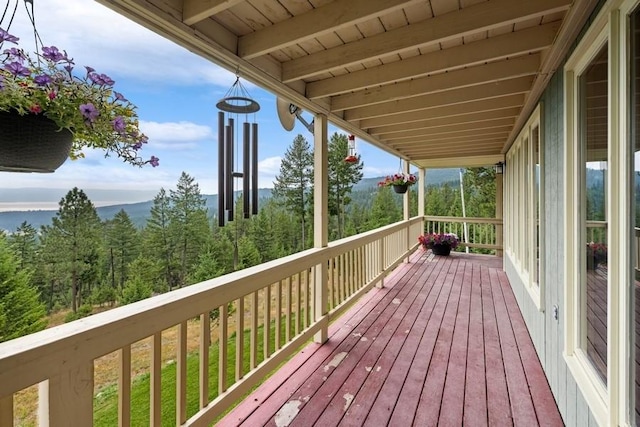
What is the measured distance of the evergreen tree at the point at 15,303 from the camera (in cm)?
703

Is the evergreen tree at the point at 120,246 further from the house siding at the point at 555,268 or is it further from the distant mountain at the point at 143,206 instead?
the house siding at the point at 555,268

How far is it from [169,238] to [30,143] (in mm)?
16480

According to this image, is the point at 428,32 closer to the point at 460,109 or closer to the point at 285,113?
the point at 285,113

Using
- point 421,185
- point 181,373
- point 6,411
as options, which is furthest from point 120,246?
point 6,411

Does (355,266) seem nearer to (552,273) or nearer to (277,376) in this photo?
(277,376)

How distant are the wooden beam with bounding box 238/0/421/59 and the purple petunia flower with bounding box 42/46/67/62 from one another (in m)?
1.14

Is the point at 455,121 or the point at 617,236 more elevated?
the point at 455,121

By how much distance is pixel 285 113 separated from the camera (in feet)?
9.43

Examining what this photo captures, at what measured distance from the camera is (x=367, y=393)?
7.35ft

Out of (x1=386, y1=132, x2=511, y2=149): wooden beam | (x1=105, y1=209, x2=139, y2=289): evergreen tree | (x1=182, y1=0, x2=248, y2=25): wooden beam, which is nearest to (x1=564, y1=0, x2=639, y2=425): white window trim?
(x1=182, y1=0, x2=248, y2=25): wooden beam

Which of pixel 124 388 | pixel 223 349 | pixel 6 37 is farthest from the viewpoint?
pixel 223 349

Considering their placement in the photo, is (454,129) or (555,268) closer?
(555,268)

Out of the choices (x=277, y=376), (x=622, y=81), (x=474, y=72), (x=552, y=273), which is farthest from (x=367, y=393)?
(x=474, y=72)

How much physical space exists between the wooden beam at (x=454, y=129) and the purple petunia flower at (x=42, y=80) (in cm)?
407
